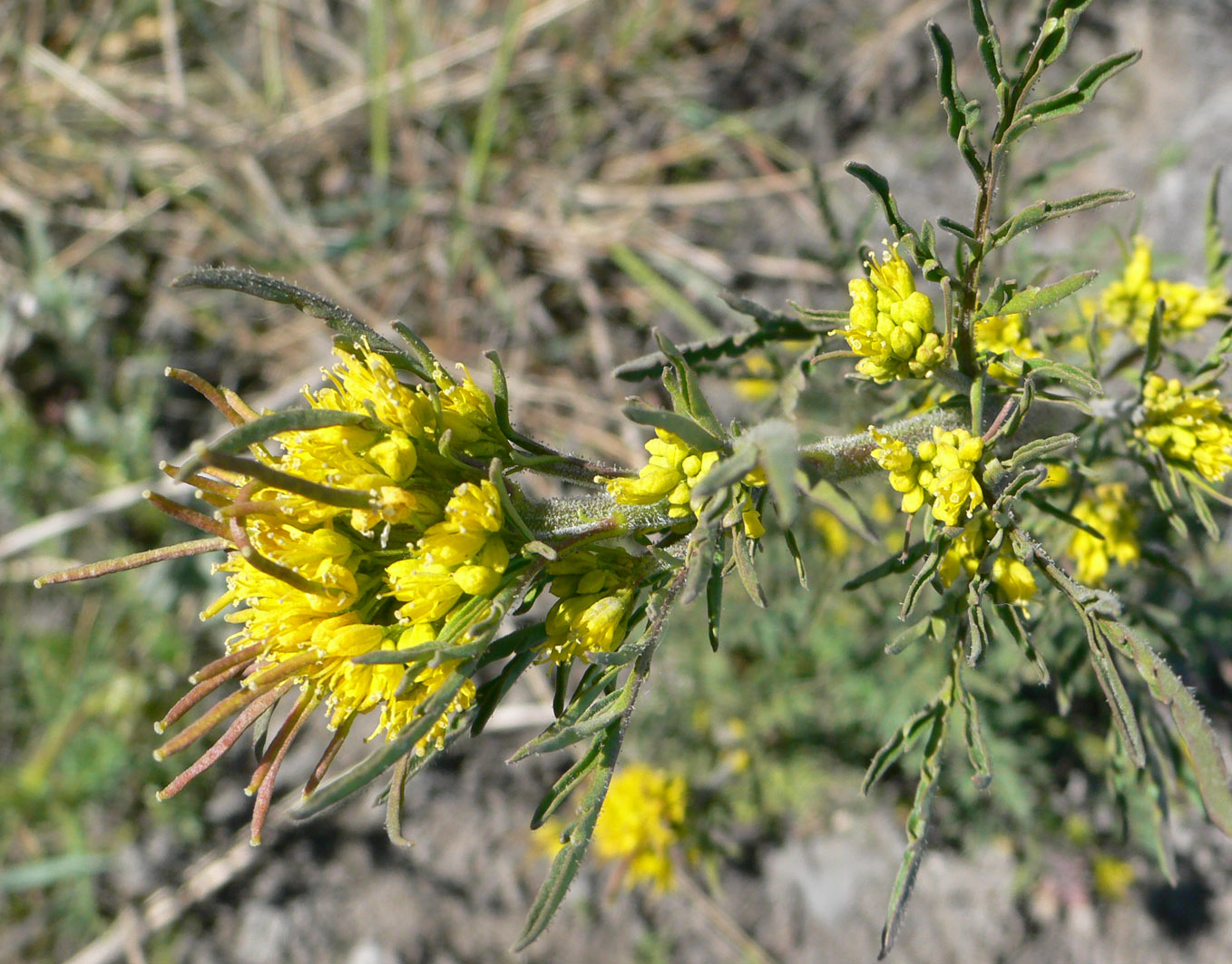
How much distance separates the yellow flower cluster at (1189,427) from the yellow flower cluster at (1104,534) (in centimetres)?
47

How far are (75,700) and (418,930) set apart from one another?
2471 mm

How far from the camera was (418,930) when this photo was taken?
15.5 ft

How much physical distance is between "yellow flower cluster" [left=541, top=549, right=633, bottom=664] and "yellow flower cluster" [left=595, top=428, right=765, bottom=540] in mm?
146

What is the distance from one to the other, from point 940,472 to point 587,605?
2.46ft

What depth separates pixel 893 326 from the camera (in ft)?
5.66

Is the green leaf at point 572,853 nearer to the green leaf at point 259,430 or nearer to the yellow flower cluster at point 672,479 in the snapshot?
the yellow flower cluster at point 672,479

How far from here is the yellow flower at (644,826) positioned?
381 cm

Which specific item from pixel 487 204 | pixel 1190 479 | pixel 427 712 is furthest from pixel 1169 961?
pixel 487 204

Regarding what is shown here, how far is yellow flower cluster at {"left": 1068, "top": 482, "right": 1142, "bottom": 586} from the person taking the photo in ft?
8.23

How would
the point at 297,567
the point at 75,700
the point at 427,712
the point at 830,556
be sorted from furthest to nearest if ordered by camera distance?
the point at 75,700 → the point at 830,556 → the point at 297,567 → the point at 427,712

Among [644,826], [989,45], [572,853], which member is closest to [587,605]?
[572,853]

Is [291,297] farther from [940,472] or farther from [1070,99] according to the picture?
[1070,99]

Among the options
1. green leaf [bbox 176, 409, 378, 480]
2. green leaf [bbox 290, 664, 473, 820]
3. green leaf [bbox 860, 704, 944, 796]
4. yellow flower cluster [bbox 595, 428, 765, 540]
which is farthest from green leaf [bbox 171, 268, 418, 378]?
green leaf [bbox 860, 704, 944, 796]

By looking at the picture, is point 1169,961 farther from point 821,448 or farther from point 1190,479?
point 821,448
